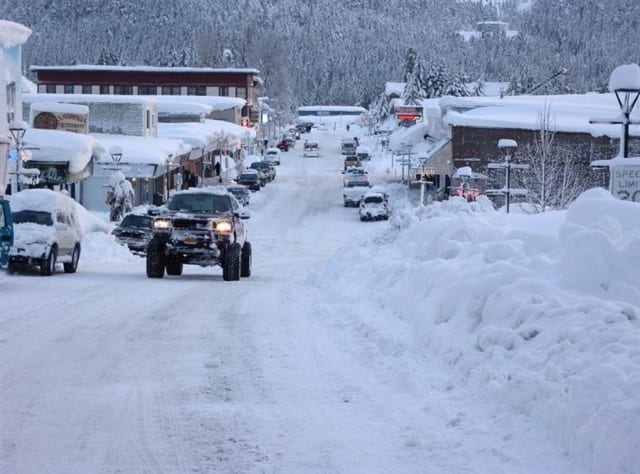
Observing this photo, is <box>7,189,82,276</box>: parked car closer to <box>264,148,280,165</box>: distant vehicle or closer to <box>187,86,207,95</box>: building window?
<box>264,148,280,165</box>: distant vehicle

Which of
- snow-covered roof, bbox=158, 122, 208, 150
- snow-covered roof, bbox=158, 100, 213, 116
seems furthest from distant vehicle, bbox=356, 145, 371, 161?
snow-covered roof, bbox=158, 122, 208, 150

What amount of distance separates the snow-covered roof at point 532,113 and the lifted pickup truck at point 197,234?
30545mm

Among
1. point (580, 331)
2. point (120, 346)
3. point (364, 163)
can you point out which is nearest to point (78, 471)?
point (580, 331)

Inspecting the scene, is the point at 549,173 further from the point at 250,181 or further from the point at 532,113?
the point at 250,181

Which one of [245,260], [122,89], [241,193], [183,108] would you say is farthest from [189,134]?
[245,260]

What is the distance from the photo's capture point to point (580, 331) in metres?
9.19

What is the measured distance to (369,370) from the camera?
37.4 ft

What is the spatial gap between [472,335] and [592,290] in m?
1.33

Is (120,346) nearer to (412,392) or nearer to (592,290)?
(412,392)

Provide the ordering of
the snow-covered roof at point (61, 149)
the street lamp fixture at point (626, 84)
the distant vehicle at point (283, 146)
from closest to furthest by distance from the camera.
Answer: the street lamp fixture at point (626, 84) → the snow-covered roof at point (61, 149) → the distant vehicle at point (283, 146)

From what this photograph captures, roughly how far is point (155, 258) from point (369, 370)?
13.4 m

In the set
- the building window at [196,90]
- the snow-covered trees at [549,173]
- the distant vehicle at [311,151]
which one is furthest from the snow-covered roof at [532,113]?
the building window at [196,90]

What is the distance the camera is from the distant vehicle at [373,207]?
202 ft

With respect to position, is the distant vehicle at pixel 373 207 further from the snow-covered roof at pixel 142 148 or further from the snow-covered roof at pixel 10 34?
the snow-covered roof at pixel 10 34
